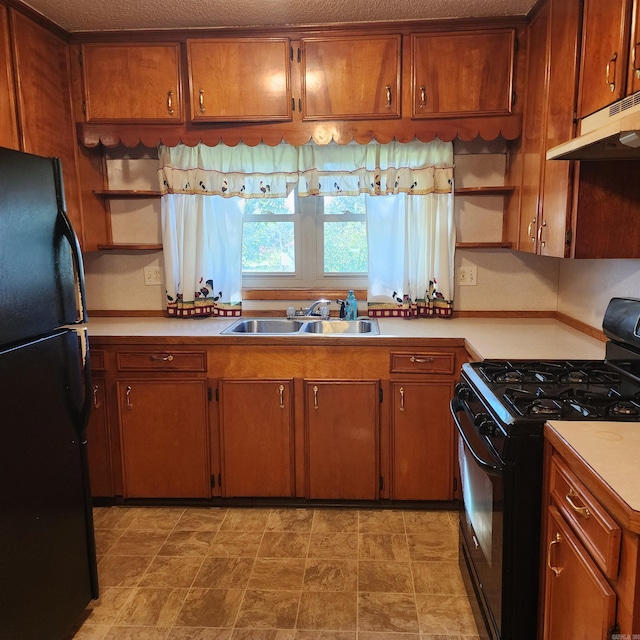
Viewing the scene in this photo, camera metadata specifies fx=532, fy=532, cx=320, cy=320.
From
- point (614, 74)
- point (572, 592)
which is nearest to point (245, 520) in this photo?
point (572, 592)

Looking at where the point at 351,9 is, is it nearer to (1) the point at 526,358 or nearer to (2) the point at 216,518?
(1) the point at 526,358

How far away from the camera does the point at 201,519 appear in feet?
8.57

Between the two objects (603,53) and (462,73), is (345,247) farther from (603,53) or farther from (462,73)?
(603,53)

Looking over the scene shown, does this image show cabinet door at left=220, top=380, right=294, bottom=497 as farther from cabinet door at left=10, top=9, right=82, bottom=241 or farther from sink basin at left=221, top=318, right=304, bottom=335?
cabinet door at left=10, top=9, right=82, bottom=241

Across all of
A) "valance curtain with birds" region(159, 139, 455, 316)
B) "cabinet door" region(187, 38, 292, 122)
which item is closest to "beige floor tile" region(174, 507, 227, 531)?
"valance curtain with birds" region(159, 139, 455, 316)

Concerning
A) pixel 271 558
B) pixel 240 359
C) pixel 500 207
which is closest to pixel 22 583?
pixel 271 558

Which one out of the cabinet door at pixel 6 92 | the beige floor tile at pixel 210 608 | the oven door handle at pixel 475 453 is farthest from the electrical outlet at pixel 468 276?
the cabinet door at pixel 6 92

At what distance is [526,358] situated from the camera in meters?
2.07

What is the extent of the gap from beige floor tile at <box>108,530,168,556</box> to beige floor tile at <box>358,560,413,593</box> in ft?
3.01

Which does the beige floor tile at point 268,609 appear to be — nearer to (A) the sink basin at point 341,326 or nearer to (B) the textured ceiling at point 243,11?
(A) the sink basin at point 341,326

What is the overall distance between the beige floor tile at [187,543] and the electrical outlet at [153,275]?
4.63 feet

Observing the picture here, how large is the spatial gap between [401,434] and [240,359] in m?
0.86

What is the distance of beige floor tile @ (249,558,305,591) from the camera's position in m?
2.12

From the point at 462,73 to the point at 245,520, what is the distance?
2.40 m
